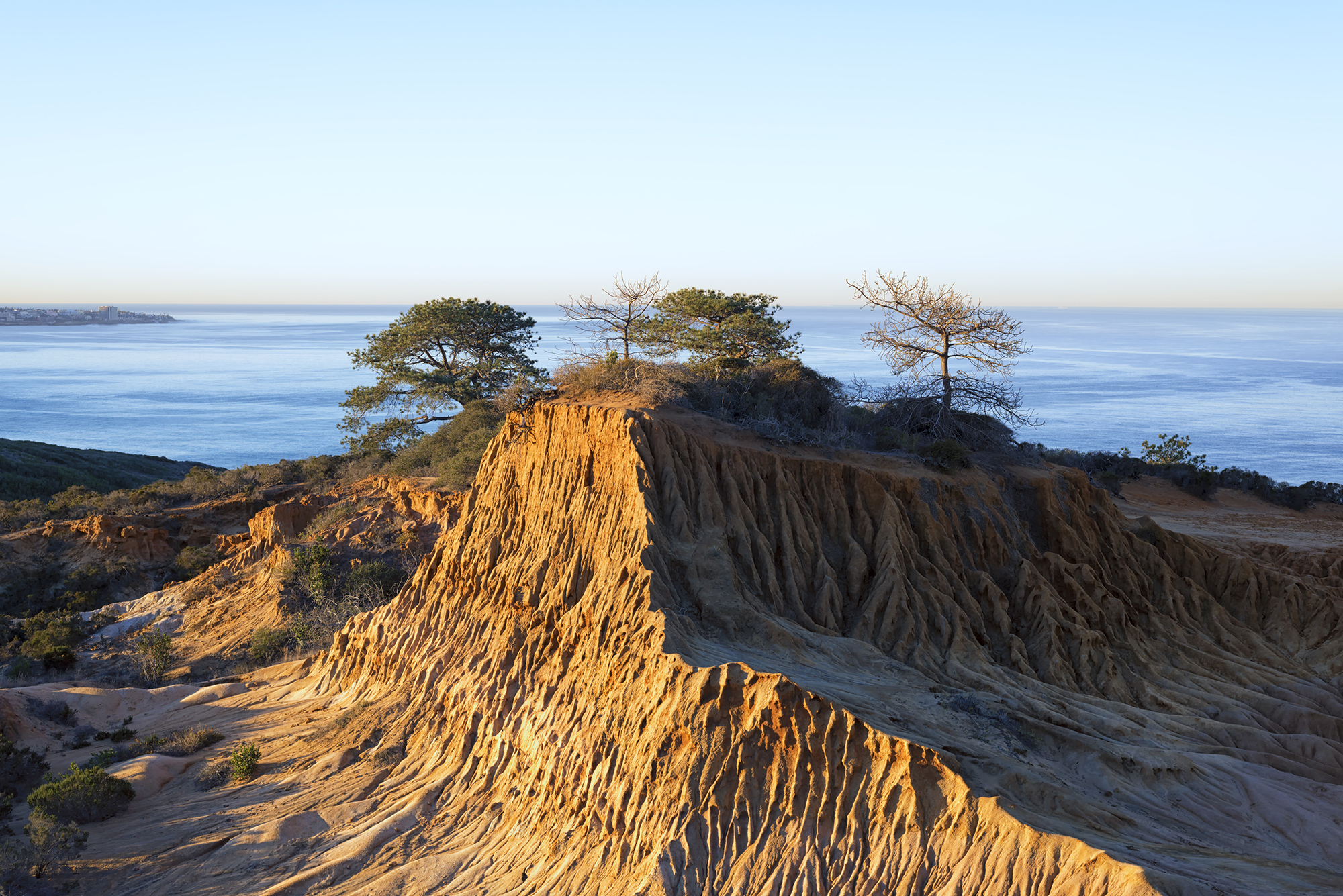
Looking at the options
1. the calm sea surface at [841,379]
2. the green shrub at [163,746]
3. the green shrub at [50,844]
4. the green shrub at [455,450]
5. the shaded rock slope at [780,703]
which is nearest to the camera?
the shaded rock slope at [780,703]

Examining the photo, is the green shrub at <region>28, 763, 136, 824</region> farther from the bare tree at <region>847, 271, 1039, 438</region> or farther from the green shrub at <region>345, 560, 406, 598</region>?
the bare tree at <region>847, 271, 1039, 438</region>

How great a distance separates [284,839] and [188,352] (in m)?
210

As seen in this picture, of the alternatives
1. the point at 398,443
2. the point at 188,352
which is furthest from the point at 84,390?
the point at 398,443

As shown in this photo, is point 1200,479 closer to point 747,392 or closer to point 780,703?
point 747,392

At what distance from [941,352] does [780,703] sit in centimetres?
1542

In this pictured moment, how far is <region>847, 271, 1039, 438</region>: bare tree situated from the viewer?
73.6 ft

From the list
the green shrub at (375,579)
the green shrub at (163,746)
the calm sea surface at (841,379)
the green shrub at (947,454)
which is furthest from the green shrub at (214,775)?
the calm sea surface at (841,379)

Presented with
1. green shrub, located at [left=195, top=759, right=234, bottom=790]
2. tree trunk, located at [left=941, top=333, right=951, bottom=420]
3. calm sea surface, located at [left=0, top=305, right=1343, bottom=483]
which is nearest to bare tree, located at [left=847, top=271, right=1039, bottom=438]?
tree trunk, located at [left=941, top=333, right=951, bottom=420]

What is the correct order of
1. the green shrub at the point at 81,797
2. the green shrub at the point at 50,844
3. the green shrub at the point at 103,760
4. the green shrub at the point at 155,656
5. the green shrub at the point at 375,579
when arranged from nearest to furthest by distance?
1. the green shrub at the point at 50,844
2. the green shrub at the point at 81,797
3. the green shrub at the point at 103,760
4. the green shrub at the point at 155,656
5. the green shrub at the point at 375,579

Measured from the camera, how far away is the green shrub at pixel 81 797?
1544 centimetres

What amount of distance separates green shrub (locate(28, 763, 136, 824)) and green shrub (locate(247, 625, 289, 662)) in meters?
7.40

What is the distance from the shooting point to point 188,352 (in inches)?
7618

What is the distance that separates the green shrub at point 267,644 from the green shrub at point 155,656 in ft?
7.91

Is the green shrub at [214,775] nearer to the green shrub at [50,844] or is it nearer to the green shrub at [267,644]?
the green shrub at [50,844]
